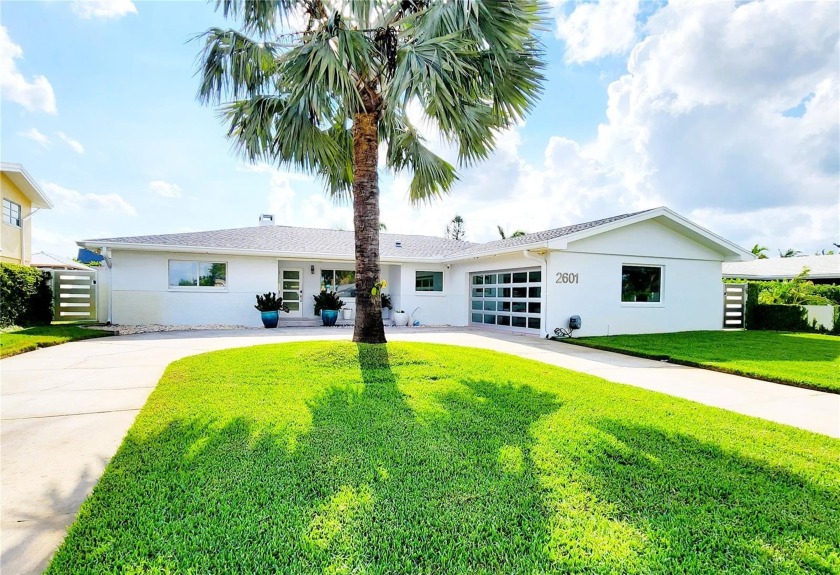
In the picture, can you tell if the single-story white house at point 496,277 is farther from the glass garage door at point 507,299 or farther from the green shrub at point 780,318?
the green shrub at point 780,318

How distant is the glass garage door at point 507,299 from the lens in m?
12.5

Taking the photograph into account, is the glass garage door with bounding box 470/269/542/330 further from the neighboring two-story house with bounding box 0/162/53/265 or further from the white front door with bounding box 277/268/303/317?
the neighboring two-story house with bounding box 0/162/53/265

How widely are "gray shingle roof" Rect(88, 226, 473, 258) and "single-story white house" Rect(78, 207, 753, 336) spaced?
66 millimetres

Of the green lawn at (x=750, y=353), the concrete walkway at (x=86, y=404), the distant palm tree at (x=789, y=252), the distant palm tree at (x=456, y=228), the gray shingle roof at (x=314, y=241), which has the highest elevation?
the distant palm tree at (x=456, y=228)

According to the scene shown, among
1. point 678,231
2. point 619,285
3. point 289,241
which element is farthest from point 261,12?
point 678,231

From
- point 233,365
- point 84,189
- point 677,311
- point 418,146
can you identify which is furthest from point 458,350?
point 84,189

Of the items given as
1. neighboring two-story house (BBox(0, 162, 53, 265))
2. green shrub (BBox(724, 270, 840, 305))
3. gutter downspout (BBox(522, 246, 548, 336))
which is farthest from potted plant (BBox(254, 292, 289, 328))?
green shrub (BBox(724, 270, 840, 305))

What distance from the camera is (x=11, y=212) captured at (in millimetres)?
15891

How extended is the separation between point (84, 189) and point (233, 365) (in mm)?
13897

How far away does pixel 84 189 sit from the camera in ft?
49.6

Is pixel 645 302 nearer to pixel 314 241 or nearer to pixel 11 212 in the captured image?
pixel 314 241

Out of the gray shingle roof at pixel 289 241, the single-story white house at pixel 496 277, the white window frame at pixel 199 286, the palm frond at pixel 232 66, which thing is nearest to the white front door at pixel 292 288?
the single-story white house at pixel 496 277

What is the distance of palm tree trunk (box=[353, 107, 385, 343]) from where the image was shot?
293 inches

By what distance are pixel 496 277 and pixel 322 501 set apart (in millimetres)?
12753
